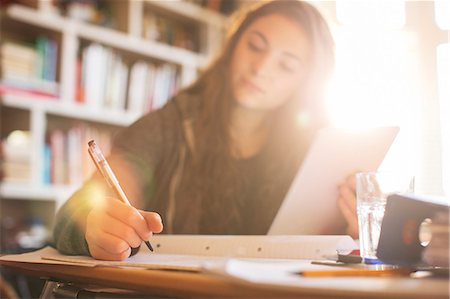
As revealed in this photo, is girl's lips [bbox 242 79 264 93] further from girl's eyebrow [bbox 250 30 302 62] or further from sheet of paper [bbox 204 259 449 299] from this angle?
sheet of paper [bbox 204 259 449 299]

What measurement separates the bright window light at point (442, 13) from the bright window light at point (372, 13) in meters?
0.16

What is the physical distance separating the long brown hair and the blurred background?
2.54ft

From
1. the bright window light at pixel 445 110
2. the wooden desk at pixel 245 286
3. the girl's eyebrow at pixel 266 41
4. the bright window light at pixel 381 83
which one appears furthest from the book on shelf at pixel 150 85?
the wooden desk at pixel 245 286

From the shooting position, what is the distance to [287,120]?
1.49 metres

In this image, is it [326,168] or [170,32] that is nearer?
[326,168]

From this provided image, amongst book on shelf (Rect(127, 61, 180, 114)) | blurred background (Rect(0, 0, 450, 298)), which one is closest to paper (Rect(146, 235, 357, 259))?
blurred background (Rect(0, 0, 450, 298))

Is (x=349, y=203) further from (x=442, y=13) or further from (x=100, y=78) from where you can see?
(x=442, y=13)

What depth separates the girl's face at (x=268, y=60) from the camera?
4.49 feet

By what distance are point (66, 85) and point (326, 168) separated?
73.5 inches

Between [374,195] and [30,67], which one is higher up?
[30,67]

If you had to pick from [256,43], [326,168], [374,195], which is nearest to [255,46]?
[256,43]

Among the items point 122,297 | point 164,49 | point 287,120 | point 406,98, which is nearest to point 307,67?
point 287,120

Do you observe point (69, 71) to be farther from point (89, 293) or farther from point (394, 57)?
point (89, 293)

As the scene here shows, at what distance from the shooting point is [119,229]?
66 cm
